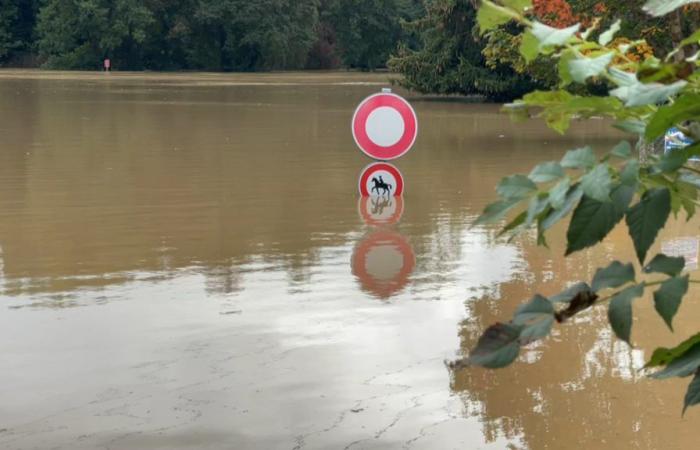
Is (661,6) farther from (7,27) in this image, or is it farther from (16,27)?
(16,27)

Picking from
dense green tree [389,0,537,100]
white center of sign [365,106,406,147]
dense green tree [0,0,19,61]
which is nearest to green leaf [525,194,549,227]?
white center of sign [365,106,406,147]

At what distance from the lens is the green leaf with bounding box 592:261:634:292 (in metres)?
1.52

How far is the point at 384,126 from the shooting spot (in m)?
13.0

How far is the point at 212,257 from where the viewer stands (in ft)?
31.3

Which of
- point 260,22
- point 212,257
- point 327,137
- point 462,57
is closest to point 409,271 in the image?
point 212,257

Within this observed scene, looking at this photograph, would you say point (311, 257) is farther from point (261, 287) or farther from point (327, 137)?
point (327, 137)

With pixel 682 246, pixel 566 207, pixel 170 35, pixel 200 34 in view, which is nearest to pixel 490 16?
pixel 566 207

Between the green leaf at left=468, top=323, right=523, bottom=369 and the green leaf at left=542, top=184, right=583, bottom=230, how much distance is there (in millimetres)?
128

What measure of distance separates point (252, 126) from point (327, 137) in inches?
131

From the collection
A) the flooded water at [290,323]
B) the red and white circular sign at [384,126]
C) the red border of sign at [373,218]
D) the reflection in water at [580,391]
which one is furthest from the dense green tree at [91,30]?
the reflection in water at [580,391]

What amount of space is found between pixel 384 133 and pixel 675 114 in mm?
11588

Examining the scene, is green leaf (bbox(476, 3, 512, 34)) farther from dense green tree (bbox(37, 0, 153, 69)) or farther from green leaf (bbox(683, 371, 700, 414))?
dense green tree (bbox(37, 0, 153, 69))

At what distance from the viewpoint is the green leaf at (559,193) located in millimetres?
1489

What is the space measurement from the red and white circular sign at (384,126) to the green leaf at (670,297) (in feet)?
36.4
